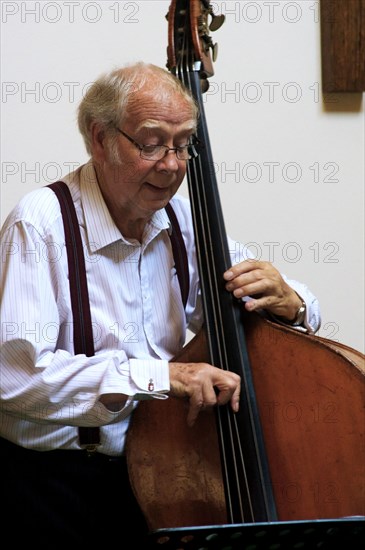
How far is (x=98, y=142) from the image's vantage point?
1.60 metres

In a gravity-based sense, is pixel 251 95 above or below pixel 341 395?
above

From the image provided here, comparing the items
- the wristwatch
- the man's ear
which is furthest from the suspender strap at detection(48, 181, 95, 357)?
the wristwatch

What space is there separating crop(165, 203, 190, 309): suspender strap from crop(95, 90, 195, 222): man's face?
124 mm

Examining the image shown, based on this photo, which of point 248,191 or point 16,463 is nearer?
point 16,463

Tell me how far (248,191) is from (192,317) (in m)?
0.73

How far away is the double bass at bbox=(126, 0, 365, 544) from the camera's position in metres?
1.41

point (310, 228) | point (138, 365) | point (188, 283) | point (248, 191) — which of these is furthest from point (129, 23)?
point (138, 365)

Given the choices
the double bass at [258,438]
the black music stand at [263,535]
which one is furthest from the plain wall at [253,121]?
the black music stand at [263,535]

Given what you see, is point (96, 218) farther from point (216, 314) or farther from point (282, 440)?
point (282, 440)

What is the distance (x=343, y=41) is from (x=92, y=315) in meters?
1.18

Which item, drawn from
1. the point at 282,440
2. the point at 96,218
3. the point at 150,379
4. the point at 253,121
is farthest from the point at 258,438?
the point at 253,121

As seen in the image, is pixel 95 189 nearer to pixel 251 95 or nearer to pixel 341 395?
pixel 341 395

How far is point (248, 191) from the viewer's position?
2361mm

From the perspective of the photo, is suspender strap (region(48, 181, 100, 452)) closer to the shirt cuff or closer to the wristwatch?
the shirt cuff
